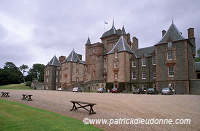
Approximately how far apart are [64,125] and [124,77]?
114 feet

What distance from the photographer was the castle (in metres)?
33.9

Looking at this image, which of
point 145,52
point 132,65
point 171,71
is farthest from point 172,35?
point 132,65

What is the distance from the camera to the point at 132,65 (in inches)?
1715

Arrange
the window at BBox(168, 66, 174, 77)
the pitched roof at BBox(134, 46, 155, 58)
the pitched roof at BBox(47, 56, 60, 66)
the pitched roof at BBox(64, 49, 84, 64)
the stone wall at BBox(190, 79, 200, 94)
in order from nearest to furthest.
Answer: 1. the stone wall at BBox(190, 79, 200, 94)
2. the window at BBox(168, 66, 174, 77)
3. the pitched roof at BBox(134, 46, 155, 58)
4. the pitched roof at BBox(64, 49, 84, 64)
5. the pitched roof at BBox(47, 56, 60, 66)

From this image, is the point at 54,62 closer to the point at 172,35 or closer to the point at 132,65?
the point at 132,65

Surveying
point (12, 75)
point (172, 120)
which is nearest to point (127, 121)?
point (172, 120)

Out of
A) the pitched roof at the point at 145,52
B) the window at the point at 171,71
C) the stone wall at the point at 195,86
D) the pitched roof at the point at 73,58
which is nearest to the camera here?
the stone wall at the point at 195,86

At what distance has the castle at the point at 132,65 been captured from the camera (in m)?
33.9

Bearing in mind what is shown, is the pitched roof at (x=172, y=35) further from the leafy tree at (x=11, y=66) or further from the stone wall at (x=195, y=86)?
the leafy tree at (x=11, y=66)

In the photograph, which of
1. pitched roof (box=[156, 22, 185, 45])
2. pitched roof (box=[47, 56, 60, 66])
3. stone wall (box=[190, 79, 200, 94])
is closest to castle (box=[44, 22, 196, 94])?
pitched roof (box=[156, 22, 185, 45])

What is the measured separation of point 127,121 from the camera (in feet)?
29.1

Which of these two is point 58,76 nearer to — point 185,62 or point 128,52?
point 128,52

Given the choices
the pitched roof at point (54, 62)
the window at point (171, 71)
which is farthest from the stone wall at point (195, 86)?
the pitched roof at point (54, 62)

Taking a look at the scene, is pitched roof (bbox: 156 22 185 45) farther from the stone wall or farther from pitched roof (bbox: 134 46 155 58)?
the stone wall
